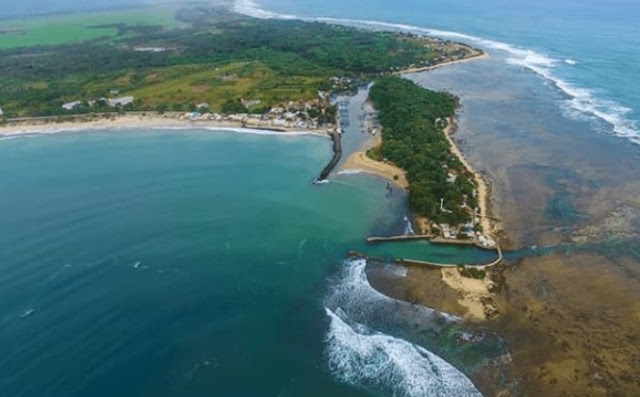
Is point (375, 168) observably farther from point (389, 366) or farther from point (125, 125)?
point (125, 125)

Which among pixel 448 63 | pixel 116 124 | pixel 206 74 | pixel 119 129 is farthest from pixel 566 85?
pixel 116 124

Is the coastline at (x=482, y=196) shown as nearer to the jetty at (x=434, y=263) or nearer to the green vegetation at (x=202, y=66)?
the jetty at (x=434, y=263)

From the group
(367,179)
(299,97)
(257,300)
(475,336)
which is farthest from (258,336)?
(299,97)

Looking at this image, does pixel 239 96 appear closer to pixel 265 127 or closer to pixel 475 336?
pixel 265 127

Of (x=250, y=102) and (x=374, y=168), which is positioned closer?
(x=374, y=168)

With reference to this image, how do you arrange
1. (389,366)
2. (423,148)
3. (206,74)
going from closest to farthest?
(389,366), (423,148), (206,74)
